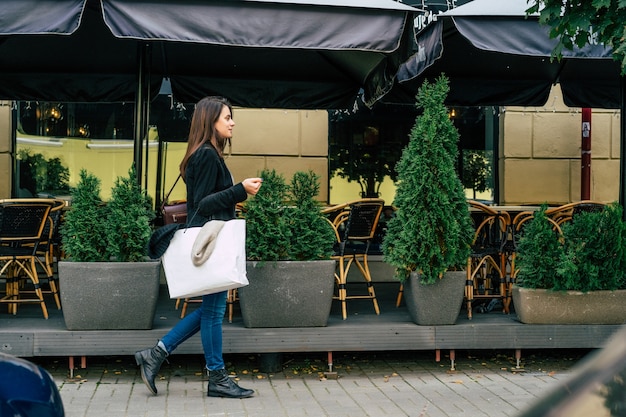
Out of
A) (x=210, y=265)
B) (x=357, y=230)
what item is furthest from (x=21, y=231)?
(x=357, y=230)

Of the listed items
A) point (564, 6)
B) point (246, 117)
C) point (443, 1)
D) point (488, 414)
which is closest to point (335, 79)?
point (246, 117)

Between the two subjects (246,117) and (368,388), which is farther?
(246,117)

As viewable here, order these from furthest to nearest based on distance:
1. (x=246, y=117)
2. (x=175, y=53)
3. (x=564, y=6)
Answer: (x=246, y=117)
(x=175, y=53)
(x=564, y=6)

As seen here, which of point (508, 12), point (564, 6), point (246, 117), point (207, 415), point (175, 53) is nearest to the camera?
point (207, 415)

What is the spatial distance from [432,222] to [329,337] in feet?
3.94

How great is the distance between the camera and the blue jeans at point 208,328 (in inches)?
214

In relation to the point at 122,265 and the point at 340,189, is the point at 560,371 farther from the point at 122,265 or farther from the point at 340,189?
the point at 340,189

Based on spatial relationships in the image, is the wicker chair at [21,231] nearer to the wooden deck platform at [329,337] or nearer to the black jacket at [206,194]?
the wooden deck platform at [329,337]

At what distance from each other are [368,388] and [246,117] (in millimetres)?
5141

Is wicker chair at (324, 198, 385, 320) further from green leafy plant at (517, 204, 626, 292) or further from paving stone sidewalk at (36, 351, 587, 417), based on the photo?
green leafy plant at (517, 204, 626, 292)

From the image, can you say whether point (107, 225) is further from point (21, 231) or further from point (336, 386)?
point (336, 386)

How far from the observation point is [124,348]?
19.7ft

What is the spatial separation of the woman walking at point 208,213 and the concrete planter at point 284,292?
2.24ft

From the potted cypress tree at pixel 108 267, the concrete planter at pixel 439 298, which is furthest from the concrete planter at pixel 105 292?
the concrete planter at pixel 439 298
